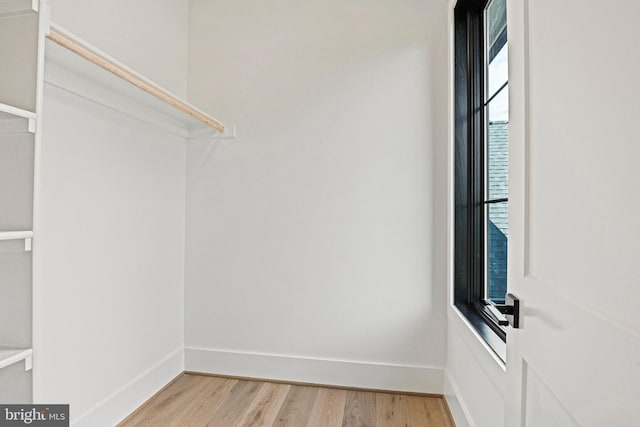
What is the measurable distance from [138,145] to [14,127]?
0.94m

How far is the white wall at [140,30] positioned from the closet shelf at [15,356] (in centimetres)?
124

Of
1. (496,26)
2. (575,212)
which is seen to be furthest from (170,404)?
(496,26)

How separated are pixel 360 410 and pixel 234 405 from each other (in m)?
0.67

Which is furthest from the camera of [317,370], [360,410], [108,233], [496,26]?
[317,370]

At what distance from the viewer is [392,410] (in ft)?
6.59

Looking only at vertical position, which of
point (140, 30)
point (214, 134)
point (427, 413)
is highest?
point (140, 30)

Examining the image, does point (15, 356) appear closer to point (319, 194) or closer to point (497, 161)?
point (319, 194)

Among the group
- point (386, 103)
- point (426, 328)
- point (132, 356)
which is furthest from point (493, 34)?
point (132, 356)

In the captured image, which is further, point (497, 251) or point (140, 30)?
point (140, 30)

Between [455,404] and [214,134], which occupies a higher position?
[214,134]

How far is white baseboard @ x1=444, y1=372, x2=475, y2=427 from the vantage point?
166 cm

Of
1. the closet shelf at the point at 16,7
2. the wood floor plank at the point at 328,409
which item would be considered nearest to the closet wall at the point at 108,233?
the closet shelf at the point at 16,7

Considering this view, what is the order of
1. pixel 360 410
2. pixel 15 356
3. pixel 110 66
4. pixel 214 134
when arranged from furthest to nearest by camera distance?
1. pixel 214 134
2. pixel 360 410
3. pixel 110 66
4. pixel 15 356

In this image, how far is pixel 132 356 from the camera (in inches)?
77.4
